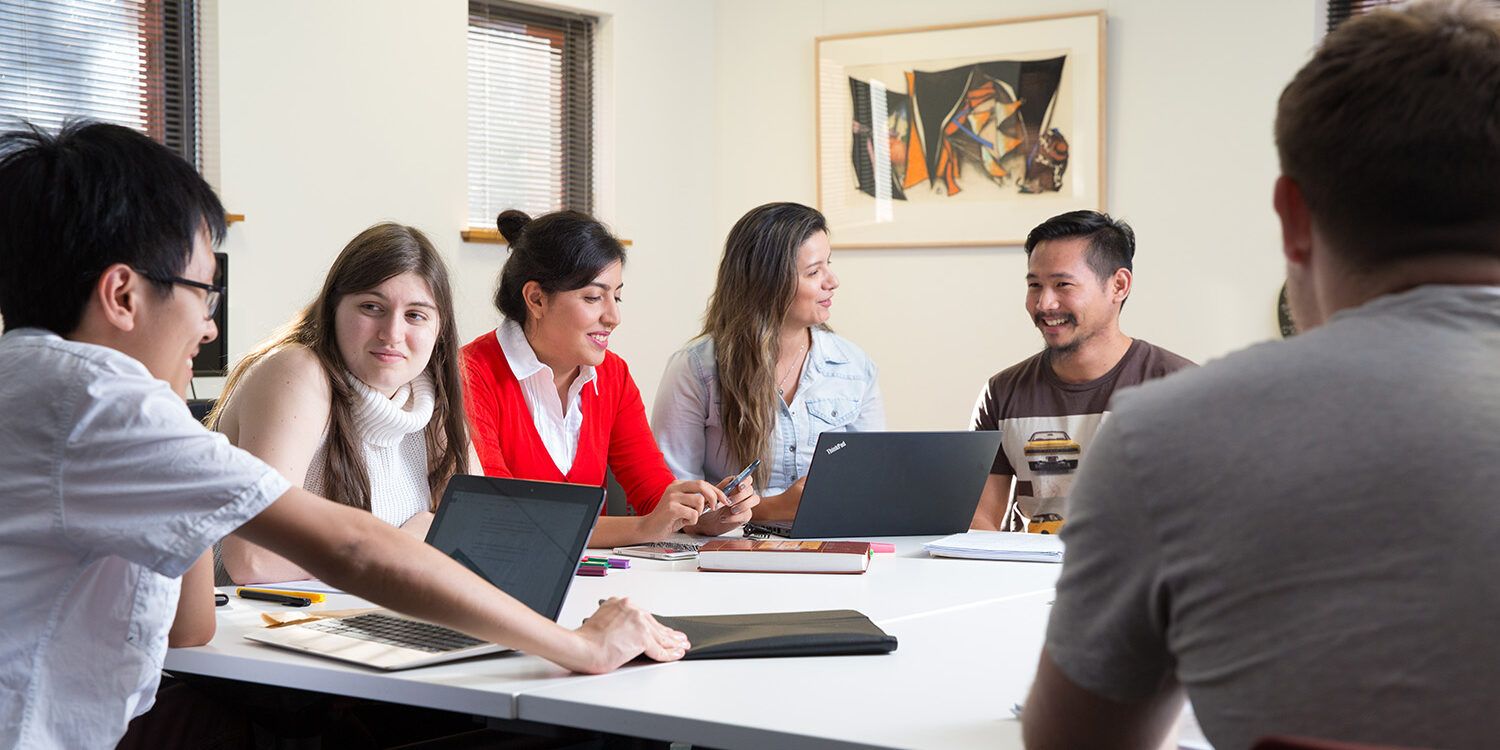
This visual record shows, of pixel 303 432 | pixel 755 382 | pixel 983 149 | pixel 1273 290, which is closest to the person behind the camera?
pixel 303 432

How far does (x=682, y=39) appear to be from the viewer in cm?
549

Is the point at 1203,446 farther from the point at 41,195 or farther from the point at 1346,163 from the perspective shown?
the point at 41,195

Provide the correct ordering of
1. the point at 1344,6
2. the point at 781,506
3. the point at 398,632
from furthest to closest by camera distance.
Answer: the point at 1344,6, the point at 781,506, the point at 398,632

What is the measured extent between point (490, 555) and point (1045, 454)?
169 centimetres

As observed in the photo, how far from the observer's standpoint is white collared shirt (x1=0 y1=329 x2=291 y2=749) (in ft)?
4.52

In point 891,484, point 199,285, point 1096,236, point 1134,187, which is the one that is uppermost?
point 1134,187

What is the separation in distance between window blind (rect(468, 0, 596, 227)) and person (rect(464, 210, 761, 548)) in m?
1.83

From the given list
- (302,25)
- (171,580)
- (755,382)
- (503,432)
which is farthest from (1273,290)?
(171,580)

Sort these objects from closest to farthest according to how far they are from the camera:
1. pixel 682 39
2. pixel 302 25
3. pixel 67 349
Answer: pixel 67 349 → pixel 302 25 → pixel 682 39

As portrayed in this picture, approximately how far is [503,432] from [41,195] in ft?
5.29

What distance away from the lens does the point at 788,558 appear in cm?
241

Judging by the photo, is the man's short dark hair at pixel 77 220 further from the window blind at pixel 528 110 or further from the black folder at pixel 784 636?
the window blind at pixel 528 110

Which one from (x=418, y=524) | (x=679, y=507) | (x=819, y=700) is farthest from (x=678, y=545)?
(x=819, y=700)

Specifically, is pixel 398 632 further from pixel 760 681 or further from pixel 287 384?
pixel 287 384
